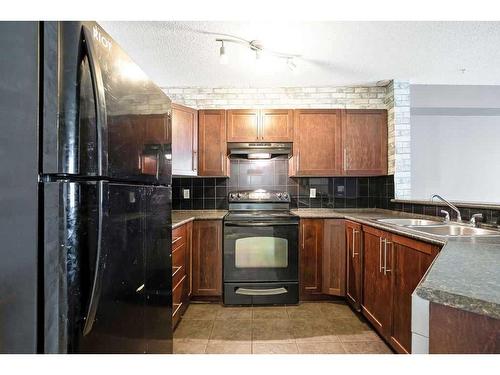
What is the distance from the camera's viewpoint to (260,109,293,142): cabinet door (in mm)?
2834

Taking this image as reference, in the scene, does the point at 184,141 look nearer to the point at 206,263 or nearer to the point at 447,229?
the point at 206,263

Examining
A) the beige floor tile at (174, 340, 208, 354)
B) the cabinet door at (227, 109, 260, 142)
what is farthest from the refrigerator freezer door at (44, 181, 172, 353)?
the cabinet door at (227, 109, 260, 142)

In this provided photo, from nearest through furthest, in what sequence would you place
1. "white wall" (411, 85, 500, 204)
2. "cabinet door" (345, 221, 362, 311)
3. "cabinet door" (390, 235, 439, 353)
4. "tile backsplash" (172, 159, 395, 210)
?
"cabinet door" (390, 235, 439, 353), "cabinet door" (345, 221, 362, 311), "tile backsplash" (172, 159, 395, 210), "white wall" (411, 85, 500, 204)

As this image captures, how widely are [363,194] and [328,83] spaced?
4.67ft

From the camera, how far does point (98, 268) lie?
0.85 m

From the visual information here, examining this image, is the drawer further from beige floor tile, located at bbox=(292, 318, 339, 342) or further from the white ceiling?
the white ceiling

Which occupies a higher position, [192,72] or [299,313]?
[192,72]

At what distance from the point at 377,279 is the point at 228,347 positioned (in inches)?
49.0

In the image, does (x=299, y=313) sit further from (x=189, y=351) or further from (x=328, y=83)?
(x=328, y=83)

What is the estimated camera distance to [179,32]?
1.92 meters

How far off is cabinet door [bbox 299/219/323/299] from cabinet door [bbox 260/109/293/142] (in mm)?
1002
